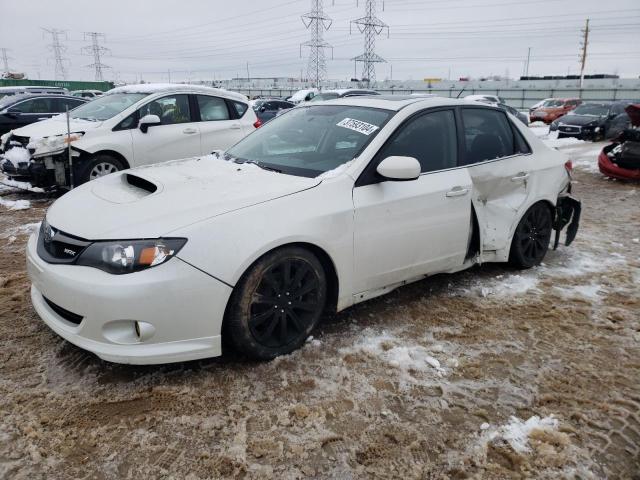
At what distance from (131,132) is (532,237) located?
223 inches

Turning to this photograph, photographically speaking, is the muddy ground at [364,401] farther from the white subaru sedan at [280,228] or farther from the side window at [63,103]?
the side window at [63,103]

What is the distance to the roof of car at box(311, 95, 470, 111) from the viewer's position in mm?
3832

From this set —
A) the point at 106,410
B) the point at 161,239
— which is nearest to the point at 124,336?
the point at 106,410

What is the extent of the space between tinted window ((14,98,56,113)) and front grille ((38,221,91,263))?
11.7 meters

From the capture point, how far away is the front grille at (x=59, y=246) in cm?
276

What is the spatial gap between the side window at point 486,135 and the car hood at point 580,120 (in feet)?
51.8

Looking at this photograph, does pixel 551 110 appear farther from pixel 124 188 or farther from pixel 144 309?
pixel 144 309

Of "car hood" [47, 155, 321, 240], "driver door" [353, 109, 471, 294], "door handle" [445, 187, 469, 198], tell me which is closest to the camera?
"car hood" [47, 155, 321, 240]

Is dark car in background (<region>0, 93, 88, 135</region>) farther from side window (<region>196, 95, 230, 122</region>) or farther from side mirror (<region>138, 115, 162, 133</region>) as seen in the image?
side mirror (<region>138, 115, 162, 133</region>)

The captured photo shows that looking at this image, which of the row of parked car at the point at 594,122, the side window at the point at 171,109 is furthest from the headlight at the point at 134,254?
the row of parked car at the point at 594,122

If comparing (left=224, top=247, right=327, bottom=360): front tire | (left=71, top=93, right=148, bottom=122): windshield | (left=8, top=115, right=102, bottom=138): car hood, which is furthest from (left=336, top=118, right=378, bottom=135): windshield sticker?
(left=71, top=93, right=148, bottom=122): windshield

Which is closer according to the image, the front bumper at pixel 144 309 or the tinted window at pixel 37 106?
the front bumper at pixel 144 309

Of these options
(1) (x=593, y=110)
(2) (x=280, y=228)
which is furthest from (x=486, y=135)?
(1) (x=593, y=110)

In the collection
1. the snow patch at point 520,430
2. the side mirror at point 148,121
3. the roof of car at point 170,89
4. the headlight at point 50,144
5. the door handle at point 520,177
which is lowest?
the snow patch at point 520,430
